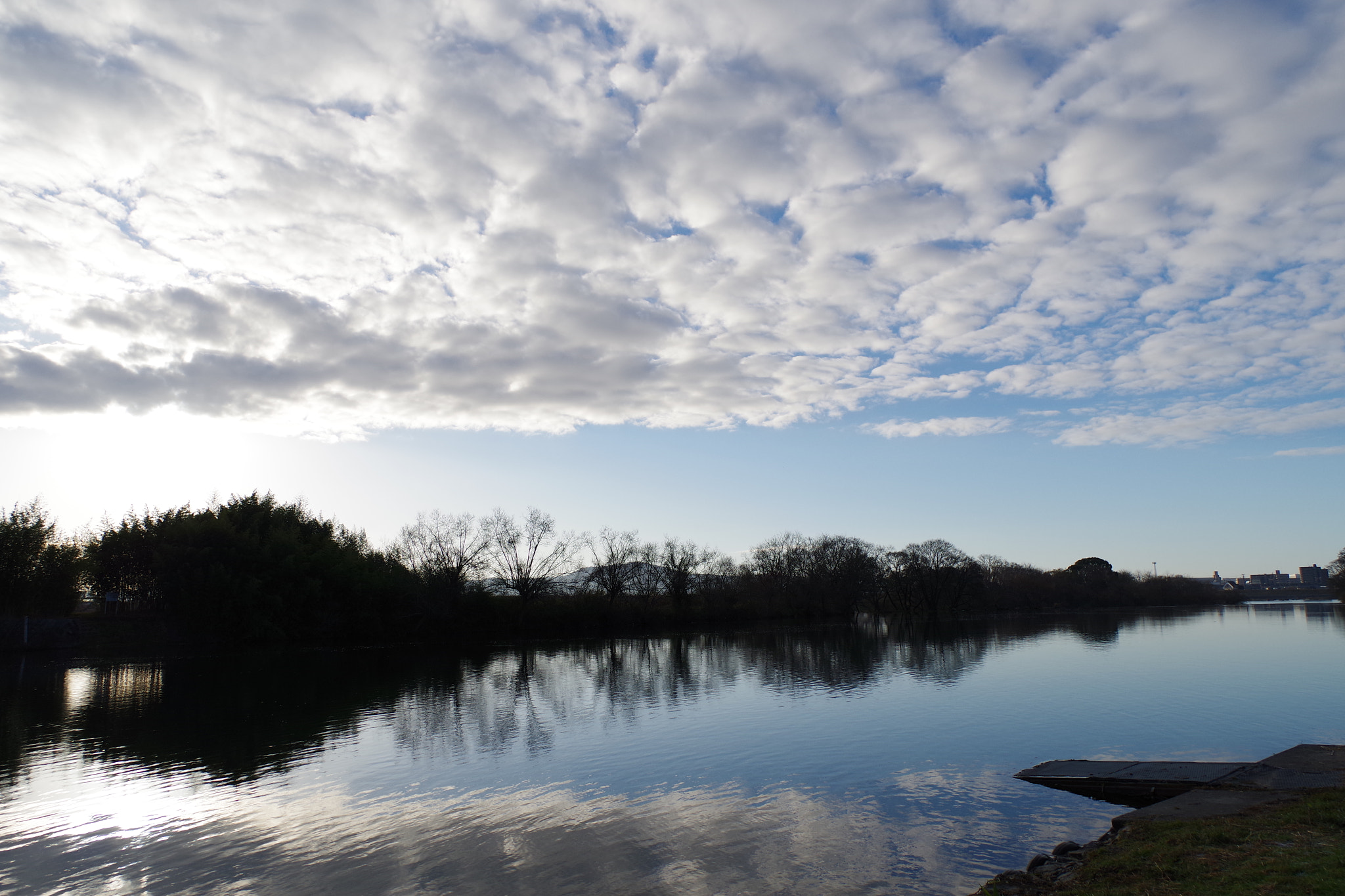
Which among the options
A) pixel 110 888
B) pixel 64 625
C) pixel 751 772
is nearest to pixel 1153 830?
pixel 751 772

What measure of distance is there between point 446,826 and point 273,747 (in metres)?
11.0

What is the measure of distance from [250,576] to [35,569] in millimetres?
15925

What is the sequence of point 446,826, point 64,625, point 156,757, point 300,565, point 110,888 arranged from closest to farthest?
point 110,888
point 446,826
point 156,757
point 64,625
point 300,565

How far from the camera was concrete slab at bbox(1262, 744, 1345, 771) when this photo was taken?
14961 mm

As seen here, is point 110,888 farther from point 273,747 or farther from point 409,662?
point 409,662

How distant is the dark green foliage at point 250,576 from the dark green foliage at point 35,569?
11.5ft

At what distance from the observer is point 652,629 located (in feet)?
297

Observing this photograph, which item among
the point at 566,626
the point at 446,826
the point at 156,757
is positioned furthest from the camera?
the point at 566,626

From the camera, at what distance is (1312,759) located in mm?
15742

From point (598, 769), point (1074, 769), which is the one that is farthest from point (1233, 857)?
point (598, 769)

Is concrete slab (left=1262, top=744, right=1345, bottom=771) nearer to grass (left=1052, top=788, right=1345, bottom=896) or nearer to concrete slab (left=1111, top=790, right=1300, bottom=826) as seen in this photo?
concrete slab (left=1111, top=790, right=1300, bottom=826)

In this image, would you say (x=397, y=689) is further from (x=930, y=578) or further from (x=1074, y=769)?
(x=930, y=578)

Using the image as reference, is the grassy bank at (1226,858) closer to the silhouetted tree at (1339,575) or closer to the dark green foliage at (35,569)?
the dark green foliage at (35,569)

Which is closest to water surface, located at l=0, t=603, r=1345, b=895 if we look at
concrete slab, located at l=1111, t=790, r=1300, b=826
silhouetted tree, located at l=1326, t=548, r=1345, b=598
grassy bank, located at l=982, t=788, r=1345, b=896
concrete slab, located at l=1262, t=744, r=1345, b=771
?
concrete slab, located at l=1111, t=790, r=1300, b=826
